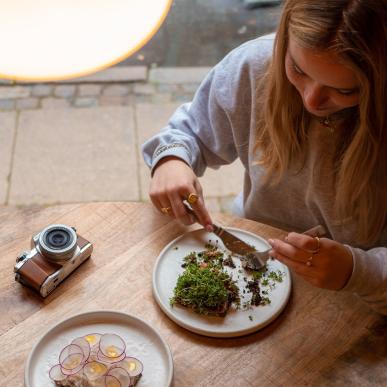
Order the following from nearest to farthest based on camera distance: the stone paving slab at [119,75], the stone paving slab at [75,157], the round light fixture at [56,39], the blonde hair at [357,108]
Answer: the round light fixture at [56,39] → the blonde hair at [357,108] → the stone paving slab at [75,157] → the stone paving slab at [119,75]

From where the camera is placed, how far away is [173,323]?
1.30 metres

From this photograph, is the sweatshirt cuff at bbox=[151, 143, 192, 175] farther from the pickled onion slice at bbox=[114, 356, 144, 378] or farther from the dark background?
the dark background

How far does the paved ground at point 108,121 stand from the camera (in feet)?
9.70

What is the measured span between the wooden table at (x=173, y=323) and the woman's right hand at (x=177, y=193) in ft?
0.15

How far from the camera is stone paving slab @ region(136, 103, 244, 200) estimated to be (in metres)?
2.98

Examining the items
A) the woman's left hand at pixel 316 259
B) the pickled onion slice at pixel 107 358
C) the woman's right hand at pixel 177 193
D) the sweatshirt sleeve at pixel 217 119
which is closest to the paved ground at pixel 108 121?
the sweatshirt sleeve at pixel 217 119

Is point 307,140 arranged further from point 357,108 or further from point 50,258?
point 50,258

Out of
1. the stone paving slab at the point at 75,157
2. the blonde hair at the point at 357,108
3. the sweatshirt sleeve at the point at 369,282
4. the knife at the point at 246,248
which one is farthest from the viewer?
the stone paving slab at the point at 75,157

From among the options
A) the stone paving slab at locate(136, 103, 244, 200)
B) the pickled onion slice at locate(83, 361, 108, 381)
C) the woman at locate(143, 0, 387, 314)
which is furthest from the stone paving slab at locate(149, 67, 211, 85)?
the pickled onion slice at locate(83, 361, 108, 381)

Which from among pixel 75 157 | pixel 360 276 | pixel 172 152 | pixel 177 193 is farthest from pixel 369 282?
pixel 75 157

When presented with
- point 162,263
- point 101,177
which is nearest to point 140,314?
point 162,263

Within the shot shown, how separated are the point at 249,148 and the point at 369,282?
53cm

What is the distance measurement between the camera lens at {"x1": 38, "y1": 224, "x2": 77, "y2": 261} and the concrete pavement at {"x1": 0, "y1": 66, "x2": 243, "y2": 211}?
4.92 ft

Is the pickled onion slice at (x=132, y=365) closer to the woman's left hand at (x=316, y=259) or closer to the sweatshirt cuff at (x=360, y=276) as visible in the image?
the woman's left hand at (x=316, y=259)
